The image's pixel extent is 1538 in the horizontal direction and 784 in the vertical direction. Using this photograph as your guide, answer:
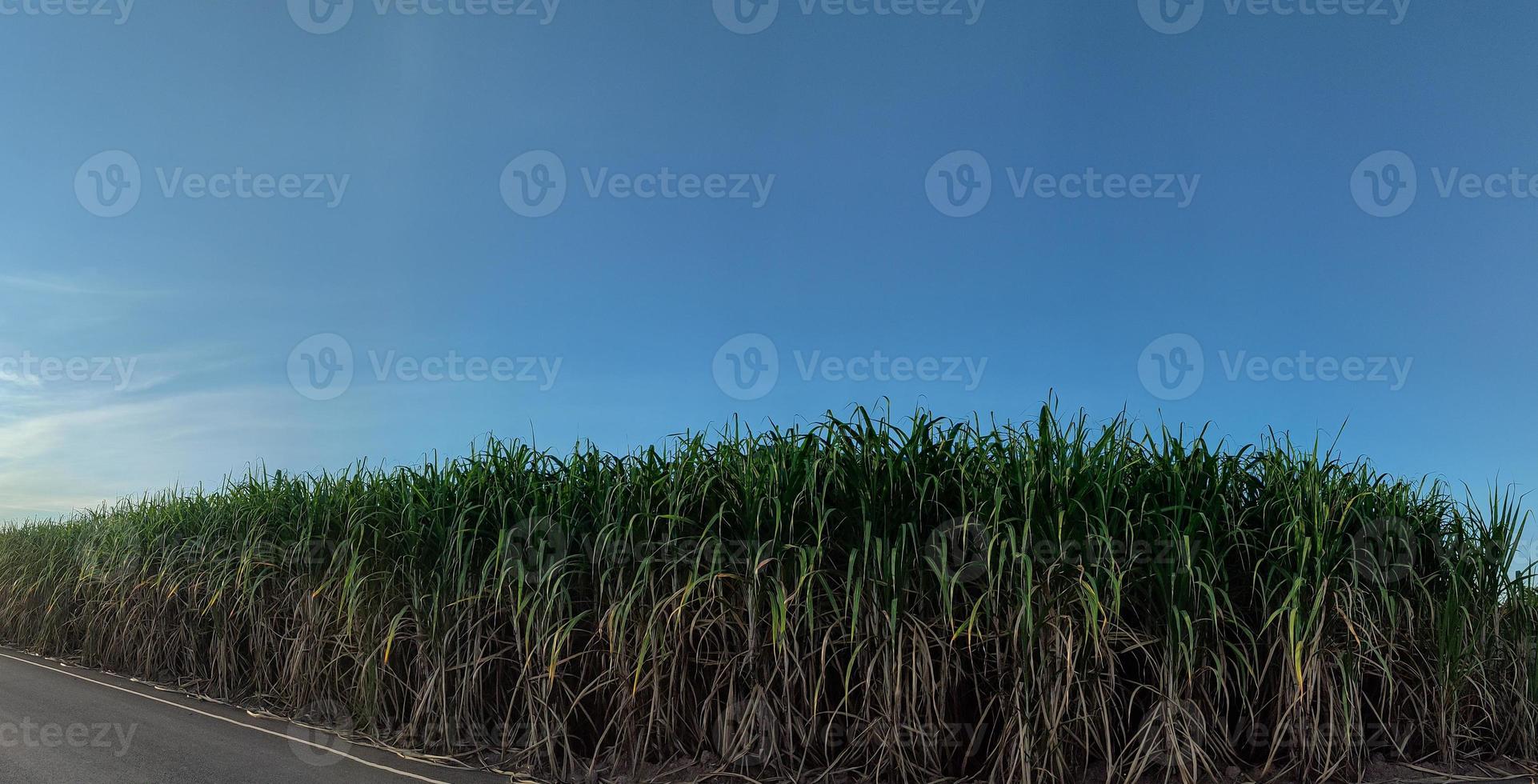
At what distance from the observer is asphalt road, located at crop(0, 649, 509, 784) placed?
510 centimetres

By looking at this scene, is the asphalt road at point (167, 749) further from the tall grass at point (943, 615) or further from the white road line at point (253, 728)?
the tall grass at point (943, 615)

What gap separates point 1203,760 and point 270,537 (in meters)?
7.53

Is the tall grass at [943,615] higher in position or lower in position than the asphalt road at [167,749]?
higher

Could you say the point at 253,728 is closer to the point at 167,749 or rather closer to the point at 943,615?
the point at 167,749

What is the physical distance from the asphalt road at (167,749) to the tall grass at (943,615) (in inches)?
14.0

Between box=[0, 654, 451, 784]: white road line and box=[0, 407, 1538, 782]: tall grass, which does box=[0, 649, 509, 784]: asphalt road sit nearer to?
box=[0, 654, 451, 784]: white road line

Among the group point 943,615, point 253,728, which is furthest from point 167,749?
point 943,615

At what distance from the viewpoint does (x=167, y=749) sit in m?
5.83

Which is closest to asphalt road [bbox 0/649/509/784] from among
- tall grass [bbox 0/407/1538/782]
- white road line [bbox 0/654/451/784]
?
white road line [bbox 0/654/451/784]

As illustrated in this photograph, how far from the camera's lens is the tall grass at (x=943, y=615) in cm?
441

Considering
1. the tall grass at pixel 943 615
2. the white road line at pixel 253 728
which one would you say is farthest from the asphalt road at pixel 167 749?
the tall grass at pixel 943 615

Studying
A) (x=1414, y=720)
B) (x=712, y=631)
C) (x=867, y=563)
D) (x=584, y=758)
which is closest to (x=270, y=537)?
(x=584, y=758)

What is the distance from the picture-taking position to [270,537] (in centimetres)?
797

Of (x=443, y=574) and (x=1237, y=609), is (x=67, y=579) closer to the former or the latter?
(x=443, y=574)
